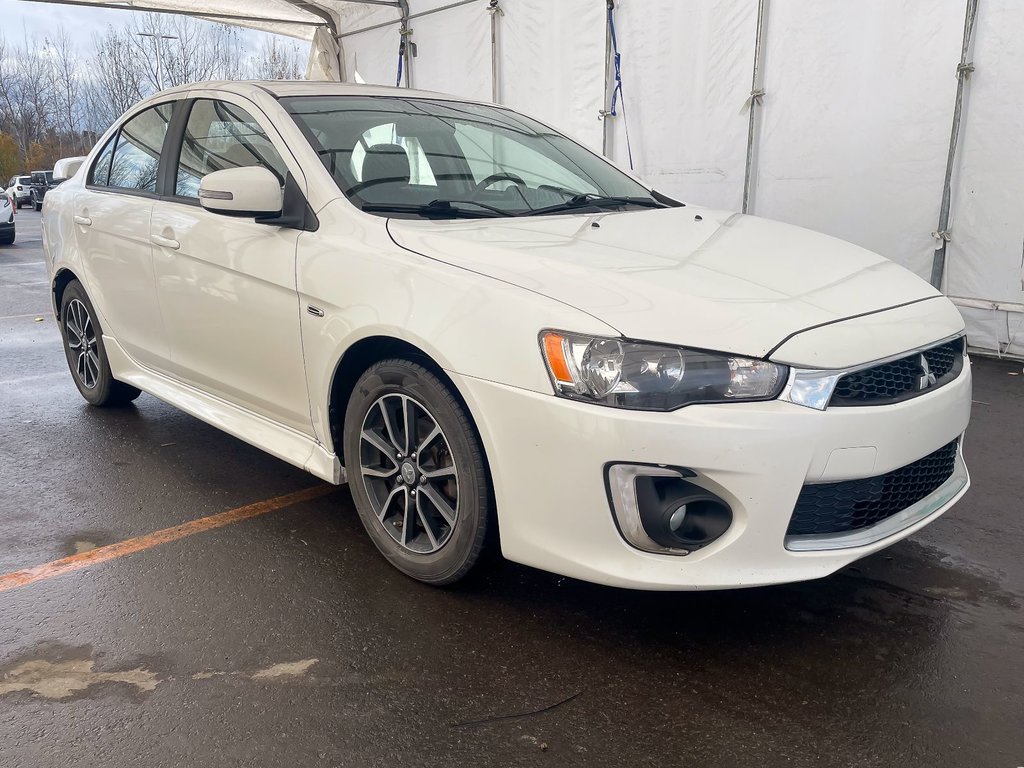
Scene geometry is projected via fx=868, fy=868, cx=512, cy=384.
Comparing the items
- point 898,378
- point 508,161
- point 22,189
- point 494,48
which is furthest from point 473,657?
point 22,189

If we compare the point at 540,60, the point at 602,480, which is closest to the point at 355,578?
Result: the point at 602,480

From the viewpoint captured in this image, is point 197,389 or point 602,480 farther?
point 197,389

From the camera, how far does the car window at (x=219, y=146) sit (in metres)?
3.29

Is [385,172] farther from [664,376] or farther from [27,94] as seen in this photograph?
[27,94]

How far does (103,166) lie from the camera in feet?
14.7

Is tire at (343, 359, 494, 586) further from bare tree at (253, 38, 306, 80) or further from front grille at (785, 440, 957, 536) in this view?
bare tree at (253, 38, 306, 80)

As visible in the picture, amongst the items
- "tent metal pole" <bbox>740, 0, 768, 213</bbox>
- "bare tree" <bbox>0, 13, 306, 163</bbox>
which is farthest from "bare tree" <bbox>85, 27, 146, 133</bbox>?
"tent metal pole" <bbox>740, 0, 768, 213</bbox>

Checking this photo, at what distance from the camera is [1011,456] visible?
404 centimetres

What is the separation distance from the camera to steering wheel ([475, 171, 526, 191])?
131 inches

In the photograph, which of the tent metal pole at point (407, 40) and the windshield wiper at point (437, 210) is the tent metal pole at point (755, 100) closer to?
the windshield wiper at point (437, 210)

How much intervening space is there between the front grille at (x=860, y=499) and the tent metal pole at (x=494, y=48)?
827 cm

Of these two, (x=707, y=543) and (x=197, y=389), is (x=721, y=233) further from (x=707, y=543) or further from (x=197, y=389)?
(x=197, y=389)

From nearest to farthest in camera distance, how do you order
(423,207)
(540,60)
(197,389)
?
1. (423,207)
2. (197,389)
3. (540,60)

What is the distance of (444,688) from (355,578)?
0.70 meters
